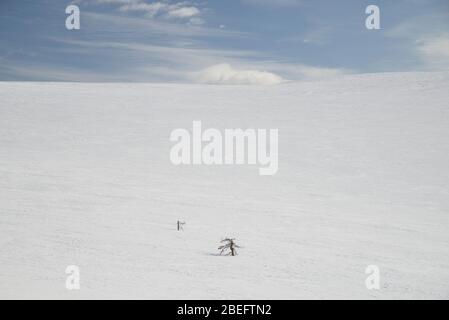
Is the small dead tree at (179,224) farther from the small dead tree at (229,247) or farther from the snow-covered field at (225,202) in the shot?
the small dead tree at (229,247)

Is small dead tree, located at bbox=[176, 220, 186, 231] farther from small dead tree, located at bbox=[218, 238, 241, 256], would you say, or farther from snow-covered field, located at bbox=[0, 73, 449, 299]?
small dead tree, located at bbox=[218, 238, 241, 256]

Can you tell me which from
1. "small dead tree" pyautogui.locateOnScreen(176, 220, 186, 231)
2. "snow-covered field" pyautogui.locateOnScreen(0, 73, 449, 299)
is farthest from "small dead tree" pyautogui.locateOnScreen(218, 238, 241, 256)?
"small dead tree" pyautogui.locateOnScreen(176, 220, 186, 231)

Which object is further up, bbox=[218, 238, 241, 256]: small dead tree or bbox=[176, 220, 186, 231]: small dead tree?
bbox=[176, 220, 186, 231]: small dead tree

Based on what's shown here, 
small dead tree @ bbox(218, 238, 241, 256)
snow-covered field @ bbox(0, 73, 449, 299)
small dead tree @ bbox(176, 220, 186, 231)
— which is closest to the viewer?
snow-covered field @ bbox(0, 73, 449, 299)

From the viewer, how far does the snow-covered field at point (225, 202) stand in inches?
325

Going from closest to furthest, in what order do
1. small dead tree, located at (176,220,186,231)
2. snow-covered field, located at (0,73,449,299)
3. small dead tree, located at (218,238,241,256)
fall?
snow-covered field, located at (0,73,449,299) < small dead tree, located at (218,238,241,256) < small dead tree, located at (176,220,186,231)

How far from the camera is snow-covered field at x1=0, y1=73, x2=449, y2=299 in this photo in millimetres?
8258

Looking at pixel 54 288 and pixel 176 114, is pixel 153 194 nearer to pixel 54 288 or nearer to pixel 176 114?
pixel 54 288

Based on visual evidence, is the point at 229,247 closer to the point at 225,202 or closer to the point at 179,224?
the point at 179,224

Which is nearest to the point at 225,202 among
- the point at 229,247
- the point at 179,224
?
the point at 179,224

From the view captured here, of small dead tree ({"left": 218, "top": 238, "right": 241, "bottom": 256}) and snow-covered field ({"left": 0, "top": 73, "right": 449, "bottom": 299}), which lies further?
small dead tree ({"left": 218, "top": 238, "right": 241, "bottom": 256})

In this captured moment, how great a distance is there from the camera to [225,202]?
14039 mm
